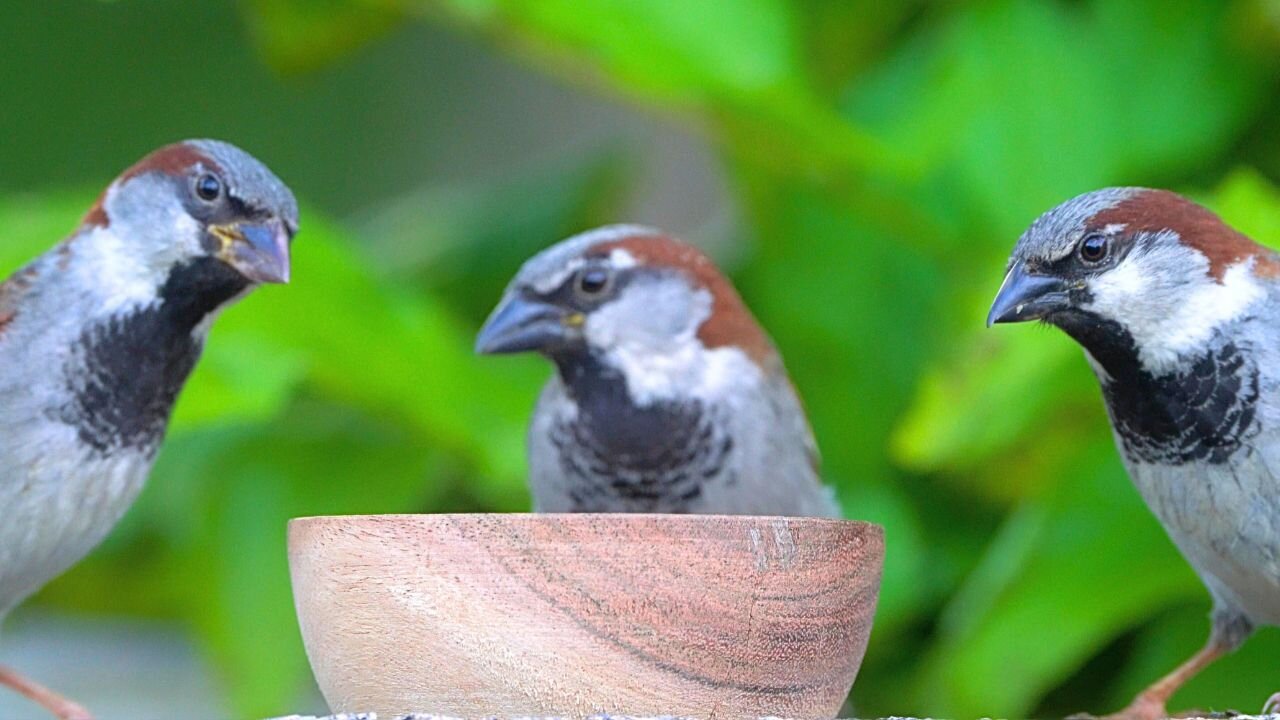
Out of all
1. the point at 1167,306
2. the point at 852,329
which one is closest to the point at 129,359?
the point at 1167,306

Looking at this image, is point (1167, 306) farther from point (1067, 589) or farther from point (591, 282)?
point (1067, 589)

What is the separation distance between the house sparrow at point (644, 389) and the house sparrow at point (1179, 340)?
1.52 feet

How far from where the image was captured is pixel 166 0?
3.80 meters

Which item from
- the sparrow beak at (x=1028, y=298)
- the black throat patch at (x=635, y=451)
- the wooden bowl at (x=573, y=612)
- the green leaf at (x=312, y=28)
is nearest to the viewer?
the wooden bowl at (x=573, y=612)

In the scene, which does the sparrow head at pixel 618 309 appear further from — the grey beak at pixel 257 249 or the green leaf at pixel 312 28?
the green leaf at pixel 312 28

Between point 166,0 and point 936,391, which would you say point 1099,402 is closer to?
point 936,391

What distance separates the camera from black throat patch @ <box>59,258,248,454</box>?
4.74 ft

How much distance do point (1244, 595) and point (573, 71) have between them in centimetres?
138

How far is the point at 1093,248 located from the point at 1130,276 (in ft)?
0.14

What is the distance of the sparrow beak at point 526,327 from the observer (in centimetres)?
171

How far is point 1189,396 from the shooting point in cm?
133

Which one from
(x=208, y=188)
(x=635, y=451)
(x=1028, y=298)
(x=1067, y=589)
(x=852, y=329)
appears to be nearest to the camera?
(x=1028, y=298)

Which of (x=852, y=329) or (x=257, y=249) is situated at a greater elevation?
(x=257, y=249)

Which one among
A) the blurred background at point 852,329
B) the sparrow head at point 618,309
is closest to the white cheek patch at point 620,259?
the sparrow head at point 618,309
